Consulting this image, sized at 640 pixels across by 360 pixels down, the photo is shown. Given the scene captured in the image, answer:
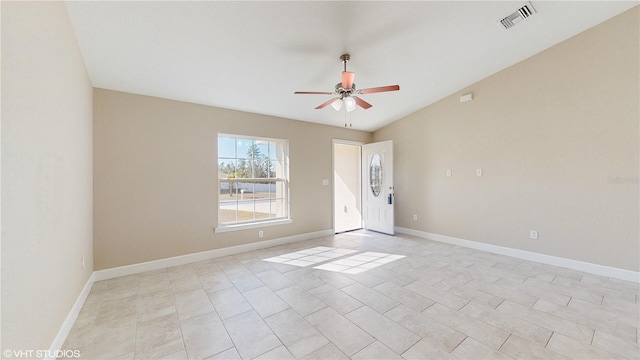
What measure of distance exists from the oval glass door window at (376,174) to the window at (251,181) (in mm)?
2191

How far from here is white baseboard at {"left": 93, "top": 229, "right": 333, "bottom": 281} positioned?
10.3 feet

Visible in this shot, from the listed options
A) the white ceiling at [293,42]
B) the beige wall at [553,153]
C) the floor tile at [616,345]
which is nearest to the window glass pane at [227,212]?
the white ceiling at [293,42]

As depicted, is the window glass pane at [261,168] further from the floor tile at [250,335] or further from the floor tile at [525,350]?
the floor tile at [525,350]

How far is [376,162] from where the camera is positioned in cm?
579

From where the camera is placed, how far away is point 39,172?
1.55 m

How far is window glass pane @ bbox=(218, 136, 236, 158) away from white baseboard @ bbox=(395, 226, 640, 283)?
418cm

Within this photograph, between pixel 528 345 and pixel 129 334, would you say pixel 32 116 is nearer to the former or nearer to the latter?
pixel 129 334

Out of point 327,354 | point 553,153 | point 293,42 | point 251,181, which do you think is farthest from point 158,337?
point 553,153

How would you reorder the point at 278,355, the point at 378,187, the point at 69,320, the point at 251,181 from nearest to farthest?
the point at 278,355, the point at 69,320, the point at 251,181, the point at 378,187

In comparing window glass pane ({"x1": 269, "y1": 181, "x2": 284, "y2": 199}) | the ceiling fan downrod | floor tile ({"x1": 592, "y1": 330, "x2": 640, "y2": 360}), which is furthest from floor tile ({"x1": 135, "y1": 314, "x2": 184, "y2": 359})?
the ceiling fan downrod

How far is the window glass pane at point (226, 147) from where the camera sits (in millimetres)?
4083

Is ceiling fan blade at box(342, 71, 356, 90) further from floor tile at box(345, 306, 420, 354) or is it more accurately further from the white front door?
the white front door

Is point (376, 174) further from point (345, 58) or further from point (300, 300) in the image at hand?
point (300, 300)

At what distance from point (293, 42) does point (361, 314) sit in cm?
288
